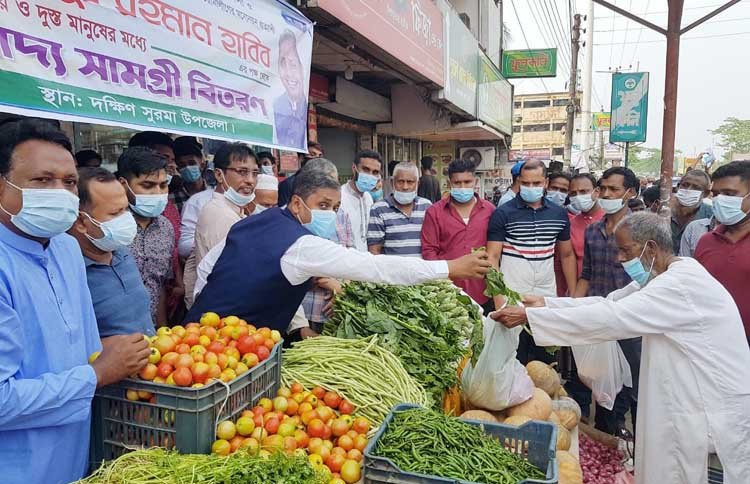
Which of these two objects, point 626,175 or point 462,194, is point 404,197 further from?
point 626,175

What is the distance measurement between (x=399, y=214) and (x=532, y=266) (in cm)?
138

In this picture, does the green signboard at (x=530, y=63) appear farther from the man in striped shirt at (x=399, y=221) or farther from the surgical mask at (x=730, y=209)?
the surgical mask at (x=730, y=209)

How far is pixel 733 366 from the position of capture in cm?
273

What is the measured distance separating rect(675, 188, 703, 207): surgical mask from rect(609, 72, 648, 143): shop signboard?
11739 mm

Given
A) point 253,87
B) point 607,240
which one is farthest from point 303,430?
point 607,240

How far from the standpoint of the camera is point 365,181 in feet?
17.6

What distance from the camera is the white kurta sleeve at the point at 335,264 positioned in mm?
2547

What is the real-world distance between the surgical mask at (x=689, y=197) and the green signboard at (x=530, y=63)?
477 inches

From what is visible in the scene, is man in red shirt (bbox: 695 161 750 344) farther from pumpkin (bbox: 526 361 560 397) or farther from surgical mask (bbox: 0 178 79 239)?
surgical mask (bbox: 0 178 79 239)

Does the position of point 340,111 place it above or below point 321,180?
above

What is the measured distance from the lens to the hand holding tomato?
1.72m

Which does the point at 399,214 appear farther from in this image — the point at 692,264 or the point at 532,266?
the point at 692,264

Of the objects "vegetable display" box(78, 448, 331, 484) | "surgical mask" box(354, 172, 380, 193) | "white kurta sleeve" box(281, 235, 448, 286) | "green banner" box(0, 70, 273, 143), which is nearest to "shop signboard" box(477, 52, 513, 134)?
"surgical mask" box(354, 172, 380, 193)

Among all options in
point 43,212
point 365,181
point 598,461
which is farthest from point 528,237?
point 43,212
